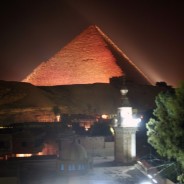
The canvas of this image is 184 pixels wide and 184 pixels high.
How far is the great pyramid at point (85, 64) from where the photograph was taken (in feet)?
241

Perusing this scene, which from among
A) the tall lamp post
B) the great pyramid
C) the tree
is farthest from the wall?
the great pyramid

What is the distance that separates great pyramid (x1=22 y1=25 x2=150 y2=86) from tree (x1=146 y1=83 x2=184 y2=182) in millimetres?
54386

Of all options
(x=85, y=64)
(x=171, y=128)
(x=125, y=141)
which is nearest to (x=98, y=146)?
(x=125, y=141)

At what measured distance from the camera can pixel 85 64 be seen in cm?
7406

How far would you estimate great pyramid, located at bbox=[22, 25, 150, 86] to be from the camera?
241 feet

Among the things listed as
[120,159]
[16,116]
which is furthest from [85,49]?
[120,159]

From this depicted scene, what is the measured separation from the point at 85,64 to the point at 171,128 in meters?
58.2

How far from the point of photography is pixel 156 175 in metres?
15.0

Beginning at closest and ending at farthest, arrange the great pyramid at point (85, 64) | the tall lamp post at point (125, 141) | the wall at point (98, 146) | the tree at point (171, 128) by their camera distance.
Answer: the tree at point (171, 128), the tall lamp post at point (125, 141), the wall at point (98, 146), the great pyramid at point (85, 64)

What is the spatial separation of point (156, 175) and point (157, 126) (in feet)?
9.36

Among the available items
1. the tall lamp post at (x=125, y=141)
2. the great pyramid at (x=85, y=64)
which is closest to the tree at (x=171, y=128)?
the tall lamp post at (x=125, y=141)

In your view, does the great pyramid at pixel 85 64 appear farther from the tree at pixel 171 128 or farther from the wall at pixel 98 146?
the tree at pixel 171 128

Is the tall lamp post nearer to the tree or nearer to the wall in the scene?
the tree

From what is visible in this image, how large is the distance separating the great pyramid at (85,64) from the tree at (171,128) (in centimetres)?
5439
